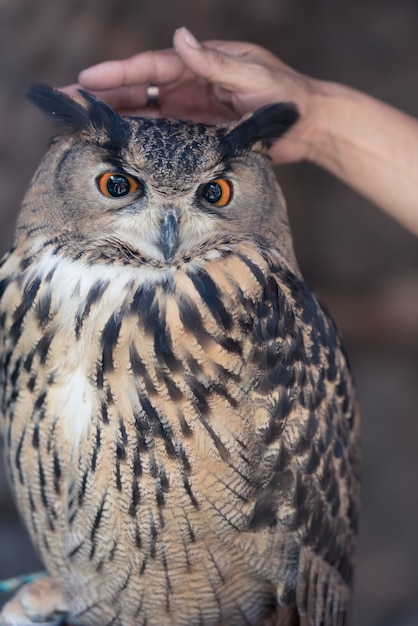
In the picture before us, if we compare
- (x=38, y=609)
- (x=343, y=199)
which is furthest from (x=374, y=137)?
(x=38, y=609)

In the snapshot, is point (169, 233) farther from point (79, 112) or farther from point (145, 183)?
point (79, 112)

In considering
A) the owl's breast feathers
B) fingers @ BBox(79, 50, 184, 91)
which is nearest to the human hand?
fingers @ BBox(79, 50, 184, 91)

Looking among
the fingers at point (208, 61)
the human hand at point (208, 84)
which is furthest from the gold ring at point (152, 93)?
the fingers at point (208, 61)

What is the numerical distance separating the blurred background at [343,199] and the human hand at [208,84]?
27.7 inches

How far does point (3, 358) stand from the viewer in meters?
1.47

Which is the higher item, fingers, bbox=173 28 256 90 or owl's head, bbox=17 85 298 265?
fingers, bbox=173 28 256 90

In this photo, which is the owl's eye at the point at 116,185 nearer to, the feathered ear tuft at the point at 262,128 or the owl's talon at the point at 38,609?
the feathered ear tuft at the point at 262,128

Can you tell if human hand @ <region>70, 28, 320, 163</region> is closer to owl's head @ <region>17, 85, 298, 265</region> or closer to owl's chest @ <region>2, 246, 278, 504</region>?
owl's head @ <region>17, 85, 298, 265</region>

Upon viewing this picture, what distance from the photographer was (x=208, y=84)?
1.71 metres

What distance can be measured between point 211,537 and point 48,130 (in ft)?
4.77

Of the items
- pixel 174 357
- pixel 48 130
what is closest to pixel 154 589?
pixel 174 357

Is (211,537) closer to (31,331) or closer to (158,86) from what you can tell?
(31,331)

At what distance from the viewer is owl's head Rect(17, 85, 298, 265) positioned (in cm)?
126

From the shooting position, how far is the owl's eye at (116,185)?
127 centimetres
